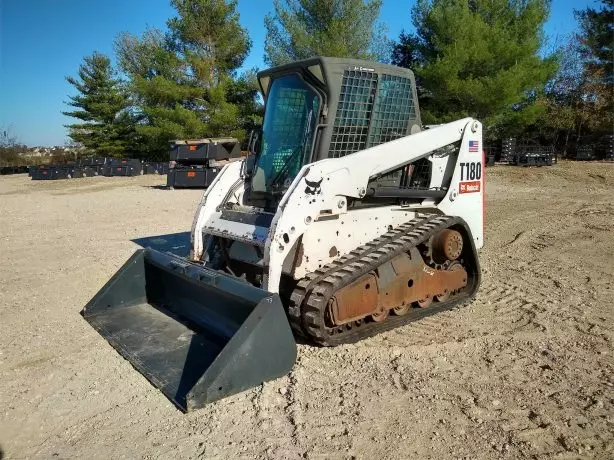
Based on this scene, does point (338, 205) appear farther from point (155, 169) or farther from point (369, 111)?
point (155, 169)

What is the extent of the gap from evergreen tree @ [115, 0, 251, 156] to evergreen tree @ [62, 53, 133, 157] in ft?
21.2

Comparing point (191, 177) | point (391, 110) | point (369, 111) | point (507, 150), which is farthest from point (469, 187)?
point (507, 150)

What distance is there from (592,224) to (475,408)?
7342mm

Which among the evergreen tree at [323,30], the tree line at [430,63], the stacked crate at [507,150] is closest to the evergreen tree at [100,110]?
the tree line at [430,63]

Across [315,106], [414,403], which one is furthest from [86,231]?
[414,403]

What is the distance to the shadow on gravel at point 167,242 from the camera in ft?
24.5

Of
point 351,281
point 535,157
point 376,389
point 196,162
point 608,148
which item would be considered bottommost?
point 376,389

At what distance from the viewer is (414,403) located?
10.1 ft

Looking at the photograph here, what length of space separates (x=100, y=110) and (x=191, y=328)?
3510 centimetres

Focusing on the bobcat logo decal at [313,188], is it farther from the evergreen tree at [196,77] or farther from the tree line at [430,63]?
the evergreen tree at [196,77]

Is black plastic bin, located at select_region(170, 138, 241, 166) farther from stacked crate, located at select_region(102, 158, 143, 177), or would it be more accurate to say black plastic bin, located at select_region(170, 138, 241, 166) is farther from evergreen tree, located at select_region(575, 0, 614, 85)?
evergreen tree, located at select_region(575, 0, 614, 85)

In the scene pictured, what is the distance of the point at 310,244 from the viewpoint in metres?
3.97

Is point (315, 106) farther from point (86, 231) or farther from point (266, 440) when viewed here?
point (86, 231)

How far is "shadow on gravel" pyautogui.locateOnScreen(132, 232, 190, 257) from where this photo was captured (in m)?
7.46
